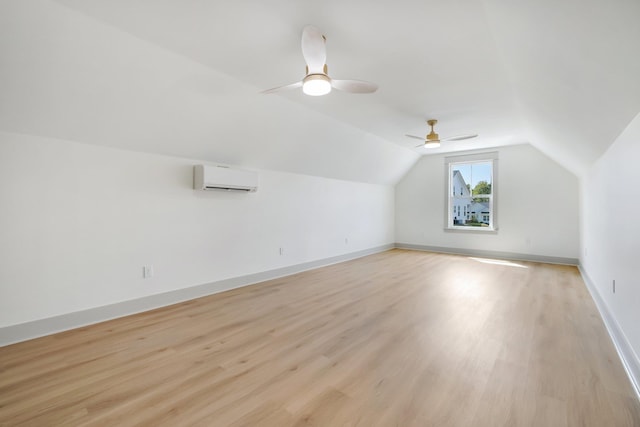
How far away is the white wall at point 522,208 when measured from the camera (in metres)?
6.01

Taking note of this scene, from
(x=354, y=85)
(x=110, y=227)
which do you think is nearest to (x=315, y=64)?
(x=354, y=85)

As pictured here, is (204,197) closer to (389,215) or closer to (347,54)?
(347,54)

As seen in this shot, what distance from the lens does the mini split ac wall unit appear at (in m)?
3.76

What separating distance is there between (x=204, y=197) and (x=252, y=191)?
2.40 ft

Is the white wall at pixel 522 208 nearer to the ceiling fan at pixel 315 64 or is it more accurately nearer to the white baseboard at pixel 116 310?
the white baseboard at pixel 116 310

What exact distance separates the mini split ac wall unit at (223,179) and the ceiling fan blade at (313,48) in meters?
2.11

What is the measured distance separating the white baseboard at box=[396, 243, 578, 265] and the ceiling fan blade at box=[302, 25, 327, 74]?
21.0 feet

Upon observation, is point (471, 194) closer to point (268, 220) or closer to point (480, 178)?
point (480, 178)

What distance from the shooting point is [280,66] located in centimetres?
284

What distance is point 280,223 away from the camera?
504 cm

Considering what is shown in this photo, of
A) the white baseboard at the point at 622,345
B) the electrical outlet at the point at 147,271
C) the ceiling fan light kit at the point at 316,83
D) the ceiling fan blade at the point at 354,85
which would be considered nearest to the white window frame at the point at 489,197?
the white baseboard at the point at 622,345

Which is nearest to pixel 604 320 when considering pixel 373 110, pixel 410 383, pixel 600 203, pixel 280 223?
pixel 600 203

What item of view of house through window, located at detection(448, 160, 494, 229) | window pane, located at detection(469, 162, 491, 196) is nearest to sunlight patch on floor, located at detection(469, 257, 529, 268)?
view of house through window, located at detection(448, 160, 494, 229)

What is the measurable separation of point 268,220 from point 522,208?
5.58 metres
